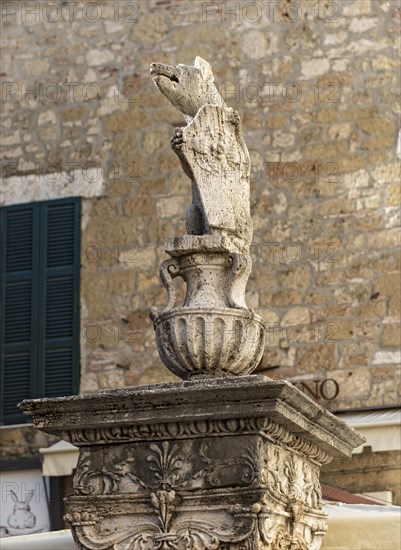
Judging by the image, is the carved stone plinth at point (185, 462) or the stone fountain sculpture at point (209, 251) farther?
the stone fountain sculpture at point (209, 251)

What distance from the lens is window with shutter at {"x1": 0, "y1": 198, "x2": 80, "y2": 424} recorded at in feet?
40.1

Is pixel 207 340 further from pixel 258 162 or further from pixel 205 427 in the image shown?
pixel 258 162

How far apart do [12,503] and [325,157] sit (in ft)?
12.2

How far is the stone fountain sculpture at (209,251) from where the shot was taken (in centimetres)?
658

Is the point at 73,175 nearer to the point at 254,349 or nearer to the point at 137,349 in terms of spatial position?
the point at 137,349

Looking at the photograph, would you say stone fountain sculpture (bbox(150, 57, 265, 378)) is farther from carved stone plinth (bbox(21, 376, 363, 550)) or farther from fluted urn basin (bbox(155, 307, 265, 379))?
carved stone plinth (bbox(21, 376, 363, 550))

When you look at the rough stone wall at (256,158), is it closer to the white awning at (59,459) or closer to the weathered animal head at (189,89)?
the white awning at (59,459)

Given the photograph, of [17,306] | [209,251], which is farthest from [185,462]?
[17,306]

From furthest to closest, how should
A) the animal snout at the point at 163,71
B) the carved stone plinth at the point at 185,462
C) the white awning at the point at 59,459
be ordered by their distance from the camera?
1. the white awning at the point at 59,459
2. the animal snout at the point at 163,71
3. the carved stone plinth at the point at 185,462

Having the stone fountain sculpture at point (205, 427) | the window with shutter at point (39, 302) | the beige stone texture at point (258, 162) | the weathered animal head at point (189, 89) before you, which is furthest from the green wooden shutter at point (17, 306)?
the stone fountain sculpture at point (205, 427)

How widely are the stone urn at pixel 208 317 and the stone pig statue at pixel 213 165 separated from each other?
113 mm

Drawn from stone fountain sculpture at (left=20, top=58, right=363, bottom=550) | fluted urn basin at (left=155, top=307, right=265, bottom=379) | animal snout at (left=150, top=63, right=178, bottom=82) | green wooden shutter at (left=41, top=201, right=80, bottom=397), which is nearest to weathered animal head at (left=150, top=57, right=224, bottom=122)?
animal snout at (left=150, top=63, right=178, bottom=82)

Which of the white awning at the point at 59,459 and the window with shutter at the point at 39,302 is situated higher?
the window with shutter at the point at 39,302

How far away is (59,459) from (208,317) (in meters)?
5.24
